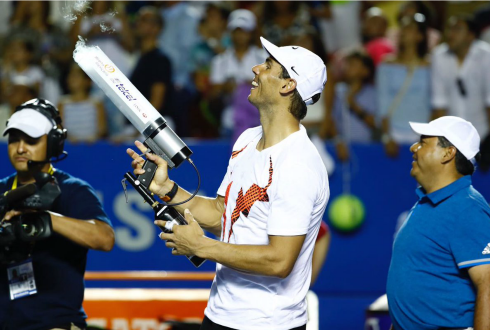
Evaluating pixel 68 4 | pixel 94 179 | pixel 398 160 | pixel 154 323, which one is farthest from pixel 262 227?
pixel 94 179

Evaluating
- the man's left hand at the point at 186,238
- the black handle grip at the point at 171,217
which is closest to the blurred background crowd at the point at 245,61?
the black handle grip at the point at 171,217

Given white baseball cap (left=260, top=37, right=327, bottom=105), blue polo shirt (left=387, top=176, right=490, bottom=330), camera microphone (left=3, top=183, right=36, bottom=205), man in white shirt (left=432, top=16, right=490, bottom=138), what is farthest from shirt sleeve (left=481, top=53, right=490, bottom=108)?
camera microphone (left=3, top=183, right=36, bottom=205)

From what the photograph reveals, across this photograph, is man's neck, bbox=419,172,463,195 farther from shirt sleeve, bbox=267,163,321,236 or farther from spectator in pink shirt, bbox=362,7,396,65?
spectator in pink shirt, bbox=362,7,396,65

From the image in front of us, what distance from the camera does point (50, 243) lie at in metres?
3.84

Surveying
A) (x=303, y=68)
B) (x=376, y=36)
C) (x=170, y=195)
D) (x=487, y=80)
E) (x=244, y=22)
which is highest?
(x=244, y=22)

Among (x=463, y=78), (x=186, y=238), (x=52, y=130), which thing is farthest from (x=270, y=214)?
(x=463, y=78)

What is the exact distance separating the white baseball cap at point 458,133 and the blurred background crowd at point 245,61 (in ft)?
10.2

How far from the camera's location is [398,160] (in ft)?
23.1

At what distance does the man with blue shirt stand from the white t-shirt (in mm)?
622

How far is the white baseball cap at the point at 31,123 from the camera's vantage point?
3895mm

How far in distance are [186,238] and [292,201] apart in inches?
18.5

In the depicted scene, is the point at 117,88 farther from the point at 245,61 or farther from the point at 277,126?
the point at 245,61

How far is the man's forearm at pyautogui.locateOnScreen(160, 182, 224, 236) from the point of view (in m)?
3.62

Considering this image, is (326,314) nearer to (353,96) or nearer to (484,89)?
(353,96)
